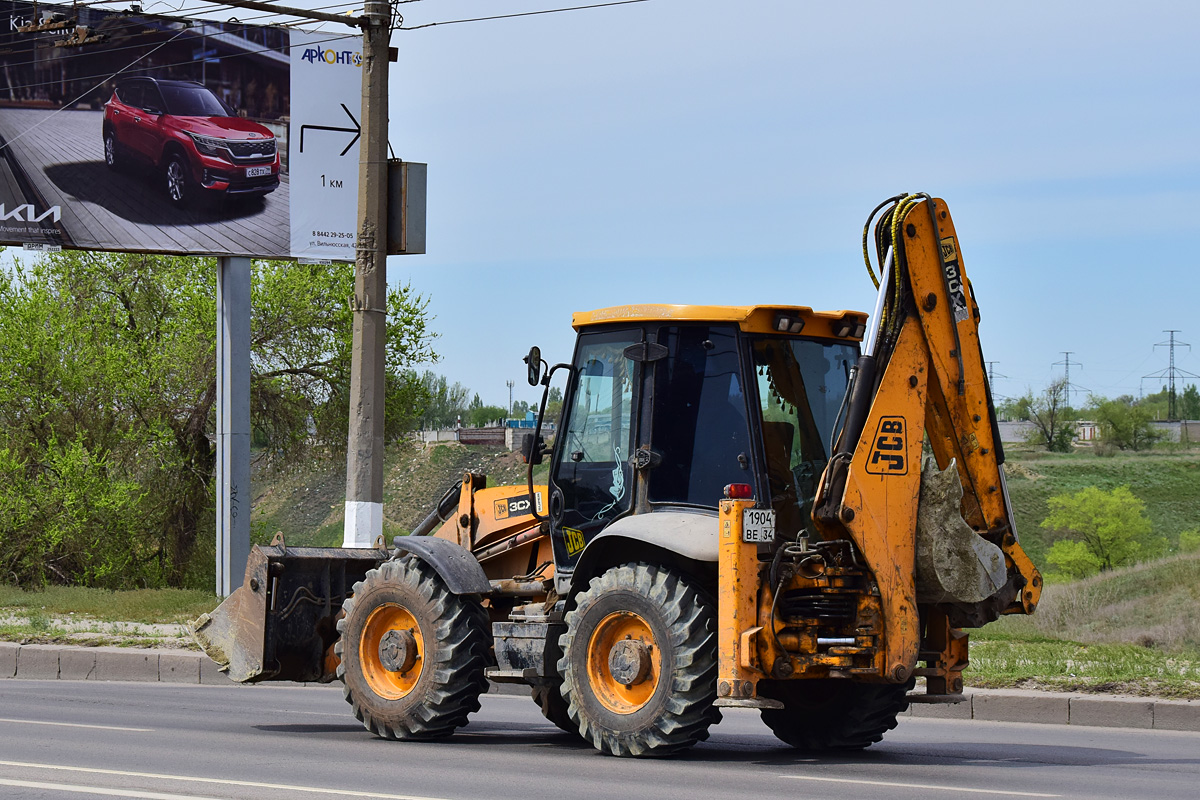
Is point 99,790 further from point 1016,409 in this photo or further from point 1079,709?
point 1016,409

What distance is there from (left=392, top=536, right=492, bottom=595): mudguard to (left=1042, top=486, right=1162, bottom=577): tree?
194 feet

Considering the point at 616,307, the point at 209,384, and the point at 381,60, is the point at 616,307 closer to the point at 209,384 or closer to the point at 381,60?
the point at 381,60

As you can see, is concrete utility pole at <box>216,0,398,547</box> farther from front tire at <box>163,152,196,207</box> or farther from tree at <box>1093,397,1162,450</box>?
tree at <box>1093,397,1162,450</box>

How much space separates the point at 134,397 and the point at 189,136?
7.03 meters

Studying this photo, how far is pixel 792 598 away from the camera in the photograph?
812 centimetres

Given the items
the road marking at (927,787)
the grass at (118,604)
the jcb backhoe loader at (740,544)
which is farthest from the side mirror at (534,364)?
the grass at (118,604)

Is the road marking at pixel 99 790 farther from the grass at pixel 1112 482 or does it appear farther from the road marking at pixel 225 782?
the grass at pixel 1112 482

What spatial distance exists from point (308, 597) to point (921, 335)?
4914mm

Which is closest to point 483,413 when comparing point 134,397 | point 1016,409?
point 1016,409

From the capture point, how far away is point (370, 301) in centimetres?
1428

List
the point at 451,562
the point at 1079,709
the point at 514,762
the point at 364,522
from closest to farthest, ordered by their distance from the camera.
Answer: the point at 514,762, the point at 451,562, the point at 1079,709, the point at 364,522

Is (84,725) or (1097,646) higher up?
(1097,646)

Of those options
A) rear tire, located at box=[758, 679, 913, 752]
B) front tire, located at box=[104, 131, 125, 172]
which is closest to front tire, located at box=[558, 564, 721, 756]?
rear tire, located at box=[758, 679, 913, 752]

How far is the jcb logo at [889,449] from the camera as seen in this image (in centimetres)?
812
